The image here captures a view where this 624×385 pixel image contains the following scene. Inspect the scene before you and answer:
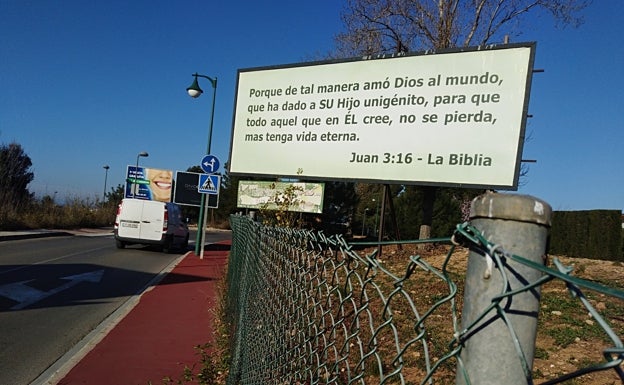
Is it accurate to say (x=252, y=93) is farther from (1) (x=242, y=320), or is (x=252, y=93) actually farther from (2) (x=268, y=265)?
(2) (x=268, y=265)

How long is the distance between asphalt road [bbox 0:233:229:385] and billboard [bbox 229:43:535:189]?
379 centimetres

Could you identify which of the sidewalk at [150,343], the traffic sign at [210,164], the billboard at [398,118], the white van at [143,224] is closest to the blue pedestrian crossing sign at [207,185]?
the traffic sign at [210,164]

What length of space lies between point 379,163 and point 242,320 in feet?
14.1

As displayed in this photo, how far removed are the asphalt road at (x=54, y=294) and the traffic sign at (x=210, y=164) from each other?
9.80 ft

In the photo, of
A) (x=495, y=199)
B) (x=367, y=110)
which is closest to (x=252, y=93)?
(x=367, y=110)

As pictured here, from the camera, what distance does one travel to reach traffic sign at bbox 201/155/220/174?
15.5 m

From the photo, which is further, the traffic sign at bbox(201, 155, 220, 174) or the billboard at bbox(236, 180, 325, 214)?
the traffic sign at bbox(201, 155, 220, 174)

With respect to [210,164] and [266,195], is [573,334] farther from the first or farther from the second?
[210,164]

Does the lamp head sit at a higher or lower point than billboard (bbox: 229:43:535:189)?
higher

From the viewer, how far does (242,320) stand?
4.16 metres

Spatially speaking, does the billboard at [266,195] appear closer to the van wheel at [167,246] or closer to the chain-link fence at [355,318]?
the chain-link fence at [355,318]

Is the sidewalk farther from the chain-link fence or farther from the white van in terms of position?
the white van

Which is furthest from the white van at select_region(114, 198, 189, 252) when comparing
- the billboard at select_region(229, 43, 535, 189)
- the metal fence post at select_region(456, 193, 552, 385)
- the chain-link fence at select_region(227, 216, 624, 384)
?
the metal fence post at select_region(456, 193, 552, 385)

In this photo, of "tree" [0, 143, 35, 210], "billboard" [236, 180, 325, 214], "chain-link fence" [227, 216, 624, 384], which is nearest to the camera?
"chain-link fence" [227, 216, 624, 384]
